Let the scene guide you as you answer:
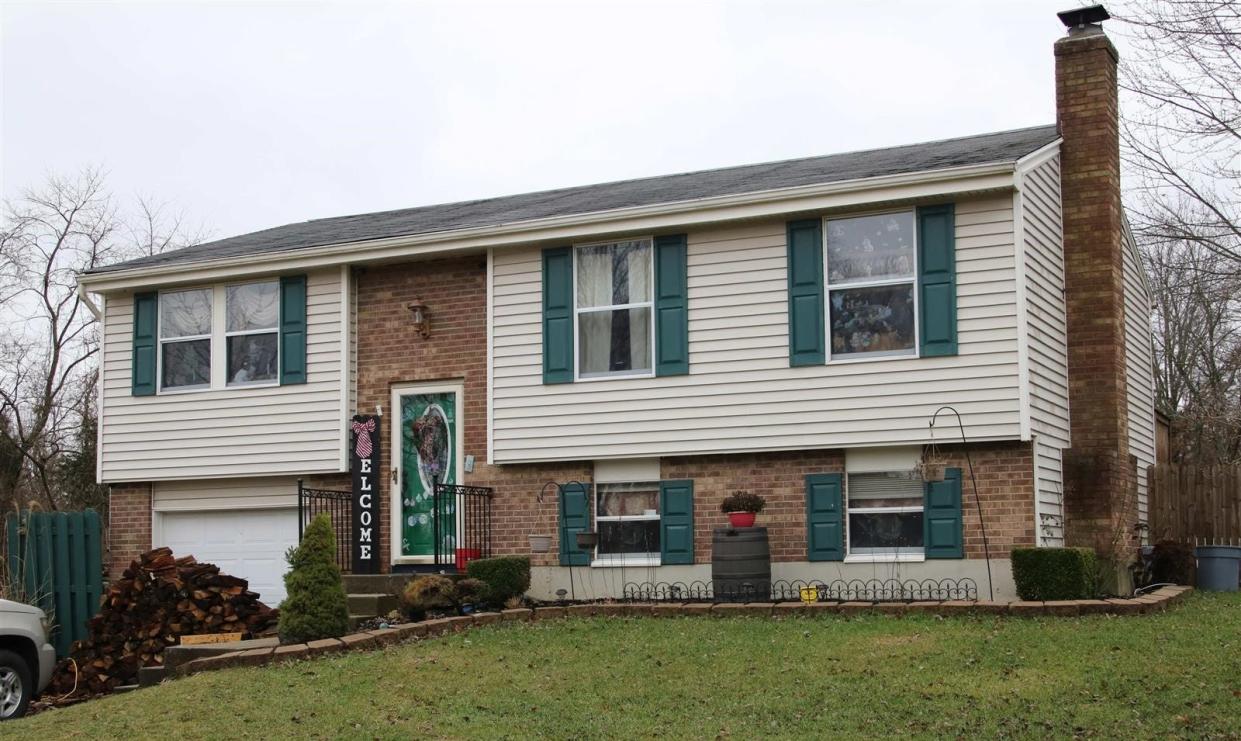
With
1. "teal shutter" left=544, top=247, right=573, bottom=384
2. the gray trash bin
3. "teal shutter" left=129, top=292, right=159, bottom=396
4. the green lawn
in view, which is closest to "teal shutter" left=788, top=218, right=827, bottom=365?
"teal shutter" left=544, top=247, right=573, bottom=384

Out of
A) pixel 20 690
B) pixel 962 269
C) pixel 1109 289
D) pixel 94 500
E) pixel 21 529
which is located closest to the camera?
pixel 20 690

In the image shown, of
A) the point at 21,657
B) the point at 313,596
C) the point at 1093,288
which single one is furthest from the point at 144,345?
the point at 1093,288

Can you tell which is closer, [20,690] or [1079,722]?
[1079,722]

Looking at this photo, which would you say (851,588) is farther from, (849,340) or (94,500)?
(94,500)

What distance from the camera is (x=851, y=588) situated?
536 inches

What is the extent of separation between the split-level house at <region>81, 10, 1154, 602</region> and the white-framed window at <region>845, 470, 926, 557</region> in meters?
0.02

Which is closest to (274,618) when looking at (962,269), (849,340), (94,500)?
(849,340)

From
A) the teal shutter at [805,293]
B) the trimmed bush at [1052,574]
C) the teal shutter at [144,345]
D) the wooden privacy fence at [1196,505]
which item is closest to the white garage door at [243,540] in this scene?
the teal shutter at [144,345]

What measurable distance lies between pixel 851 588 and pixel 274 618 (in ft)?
19.2

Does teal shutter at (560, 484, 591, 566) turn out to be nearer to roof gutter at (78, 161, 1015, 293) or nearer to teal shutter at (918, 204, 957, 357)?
roof gutter at (78, 161, 1015, 293)

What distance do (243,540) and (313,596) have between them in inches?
214

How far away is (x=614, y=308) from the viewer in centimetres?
1492

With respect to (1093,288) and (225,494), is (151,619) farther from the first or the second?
(1093,288)

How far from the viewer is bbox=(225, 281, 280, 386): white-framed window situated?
16625mm
